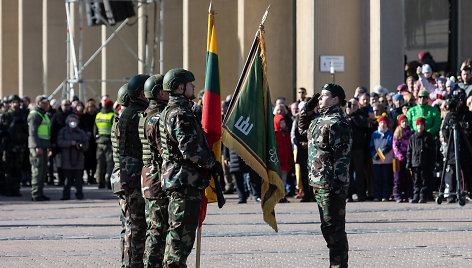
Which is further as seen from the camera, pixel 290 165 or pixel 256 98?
pixel 290 165

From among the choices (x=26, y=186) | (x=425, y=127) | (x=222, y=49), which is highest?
(x=222, y=49)

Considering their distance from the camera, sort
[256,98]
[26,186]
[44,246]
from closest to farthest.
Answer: [256,98] → [44,246] → [26,186]

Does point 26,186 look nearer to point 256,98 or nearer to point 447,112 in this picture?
point 447,112

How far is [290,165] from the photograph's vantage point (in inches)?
695

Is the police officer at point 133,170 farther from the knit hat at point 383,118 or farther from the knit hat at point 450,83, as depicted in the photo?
the knit hat at point 450,83

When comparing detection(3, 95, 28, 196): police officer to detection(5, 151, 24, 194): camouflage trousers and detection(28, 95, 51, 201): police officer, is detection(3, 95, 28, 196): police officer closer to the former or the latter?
detection(5, 151, 24, 194): camouflage trousers

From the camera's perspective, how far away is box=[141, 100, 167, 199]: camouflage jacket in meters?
8.65

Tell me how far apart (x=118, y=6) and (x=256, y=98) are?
18.1 m

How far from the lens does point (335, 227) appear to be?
9016mm

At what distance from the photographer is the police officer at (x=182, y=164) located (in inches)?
323

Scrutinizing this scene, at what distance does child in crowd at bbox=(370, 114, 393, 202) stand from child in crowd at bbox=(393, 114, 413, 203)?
0.48 feet

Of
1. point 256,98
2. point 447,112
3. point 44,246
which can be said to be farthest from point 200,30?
point 256,98

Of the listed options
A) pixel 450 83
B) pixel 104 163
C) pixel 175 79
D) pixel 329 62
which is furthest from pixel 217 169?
pixel 104 163

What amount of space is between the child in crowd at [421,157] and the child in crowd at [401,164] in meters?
0.31
